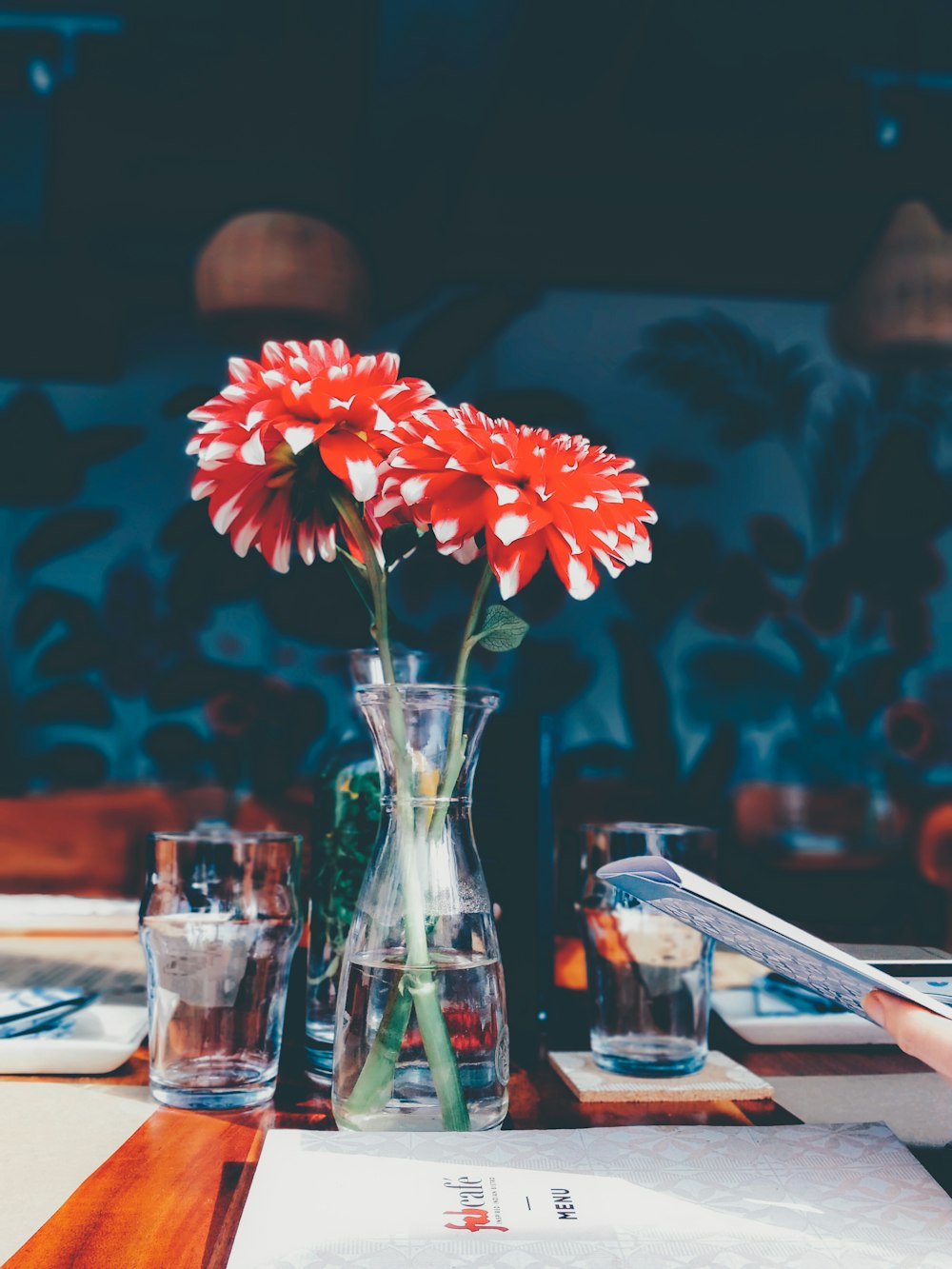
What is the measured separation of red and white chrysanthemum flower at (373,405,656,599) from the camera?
497 mm

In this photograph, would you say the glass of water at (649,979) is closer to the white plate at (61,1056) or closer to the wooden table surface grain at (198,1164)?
the wooden table surface grain at (198,1164)

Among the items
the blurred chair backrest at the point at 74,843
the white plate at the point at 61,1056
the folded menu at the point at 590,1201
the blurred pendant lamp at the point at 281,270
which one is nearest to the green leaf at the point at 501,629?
the folded menu at the point at 590,1201

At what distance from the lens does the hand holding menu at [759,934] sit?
0.44 metres

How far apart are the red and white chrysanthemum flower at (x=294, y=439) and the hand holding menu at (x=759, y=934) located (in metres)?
0.21

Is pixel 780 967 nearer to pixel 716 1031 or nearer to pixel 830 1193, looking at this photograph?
pixel 830 1193

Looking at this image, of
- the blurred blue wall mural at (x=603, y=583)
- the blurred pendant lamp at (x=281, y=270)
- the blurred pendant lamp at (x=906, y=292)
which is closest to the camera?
the blurred pendant lamp at (x=281, y=270)

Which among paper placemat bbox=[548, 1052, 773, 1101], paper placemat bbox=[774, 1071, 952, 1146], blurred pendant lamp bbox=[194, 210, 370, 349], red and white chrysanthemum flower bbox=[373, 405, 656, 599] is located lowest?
paper placemat bbox=[774, 1071, 952, 1146]

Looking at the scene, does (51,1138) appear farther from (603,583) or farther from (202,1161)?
(603,583)

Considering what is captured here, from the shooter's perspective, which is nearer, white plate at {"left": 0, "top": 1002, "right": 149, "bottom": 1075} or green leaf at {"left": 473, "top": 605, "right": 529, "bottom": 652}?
green leaf at {"left": 473, "top": 605, "right": 529, "bottom": 652}

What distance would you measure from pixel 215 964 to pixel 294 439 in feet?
0.96

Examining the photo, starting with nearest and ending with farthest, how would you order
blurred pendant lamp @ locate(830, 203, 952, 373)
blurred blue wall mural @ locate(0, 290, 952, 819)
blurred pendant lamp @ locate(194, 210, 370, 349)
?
1. blurred pendant lamp @ locate(194, 210, 370, 349)
2. blurred pendant lamp @ locate(830, 203, 952, 373)
3. blurred blue wall mural @ locate(0, 290, 952, 819)

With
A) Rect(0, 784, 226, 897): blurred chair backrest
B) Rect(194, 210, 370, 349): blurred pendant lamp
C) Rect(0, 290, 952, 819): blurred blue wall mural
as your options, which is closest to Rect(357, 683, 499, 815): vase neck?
Rect(0, 784, 226, 897): blurred chair backrest

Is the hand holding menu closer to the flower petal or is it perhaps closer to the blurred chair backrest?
the flower petal

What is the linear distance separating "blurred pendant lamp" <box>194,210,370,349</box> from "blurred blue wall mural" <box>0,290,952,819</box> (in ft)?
1.33
